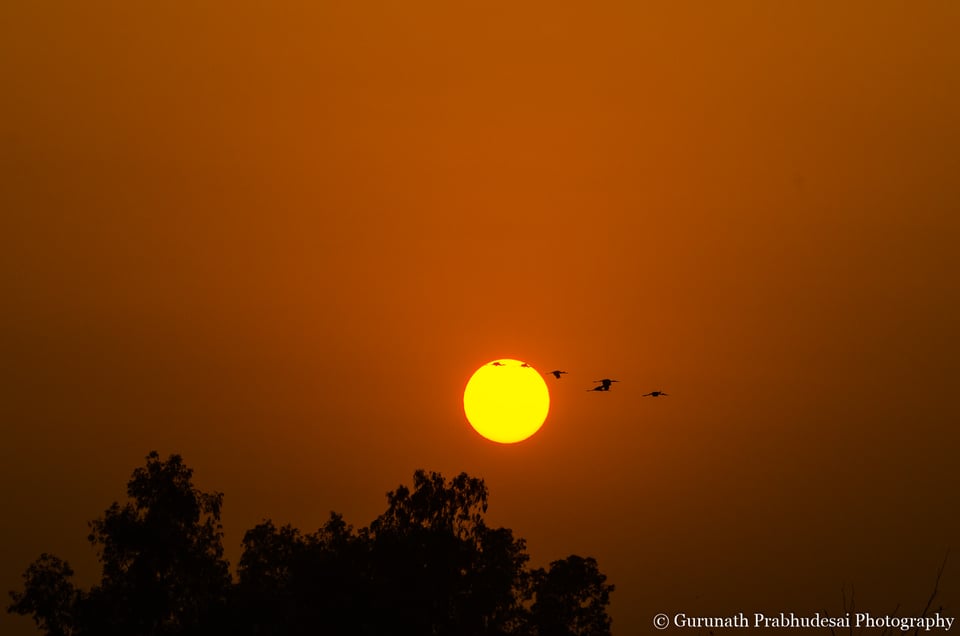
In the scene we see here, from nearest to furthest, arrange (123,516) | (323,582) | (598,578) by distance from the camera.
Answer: (323,582) → (123,516) → (598,578)

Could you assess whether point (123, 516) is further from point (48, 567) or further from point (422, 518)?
point (422, 518)

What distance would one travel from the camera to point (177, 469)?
50.5 metres

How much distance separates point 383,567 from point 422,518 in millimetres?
4980

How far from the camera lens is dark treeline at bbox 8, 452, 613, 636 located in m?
44.9

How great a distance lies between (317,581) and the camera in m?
45.6

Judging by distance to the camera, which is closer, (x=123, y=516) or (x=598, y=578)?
(x=123, y=516)

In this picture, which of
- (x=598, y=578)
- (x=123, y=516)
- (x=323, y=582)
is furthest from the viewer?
(x=598, y=578)

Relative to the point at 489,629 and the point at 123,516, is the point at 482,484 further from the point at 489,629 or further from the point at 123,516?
the point at 123,516

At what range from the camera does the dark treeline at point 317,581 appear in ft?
147

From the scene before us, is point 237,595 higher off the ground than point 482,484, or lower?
lower

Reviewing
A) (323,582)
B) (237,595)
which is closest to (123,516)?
(237,595)

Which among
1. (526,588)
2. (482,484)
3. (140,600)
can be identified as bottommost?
(140,600)

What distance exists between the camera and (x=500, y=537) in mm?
50688

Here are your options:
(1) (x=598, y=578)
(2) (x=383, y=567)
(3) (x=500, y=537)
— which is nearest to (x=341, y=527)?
(2) (x=383, y=567)
